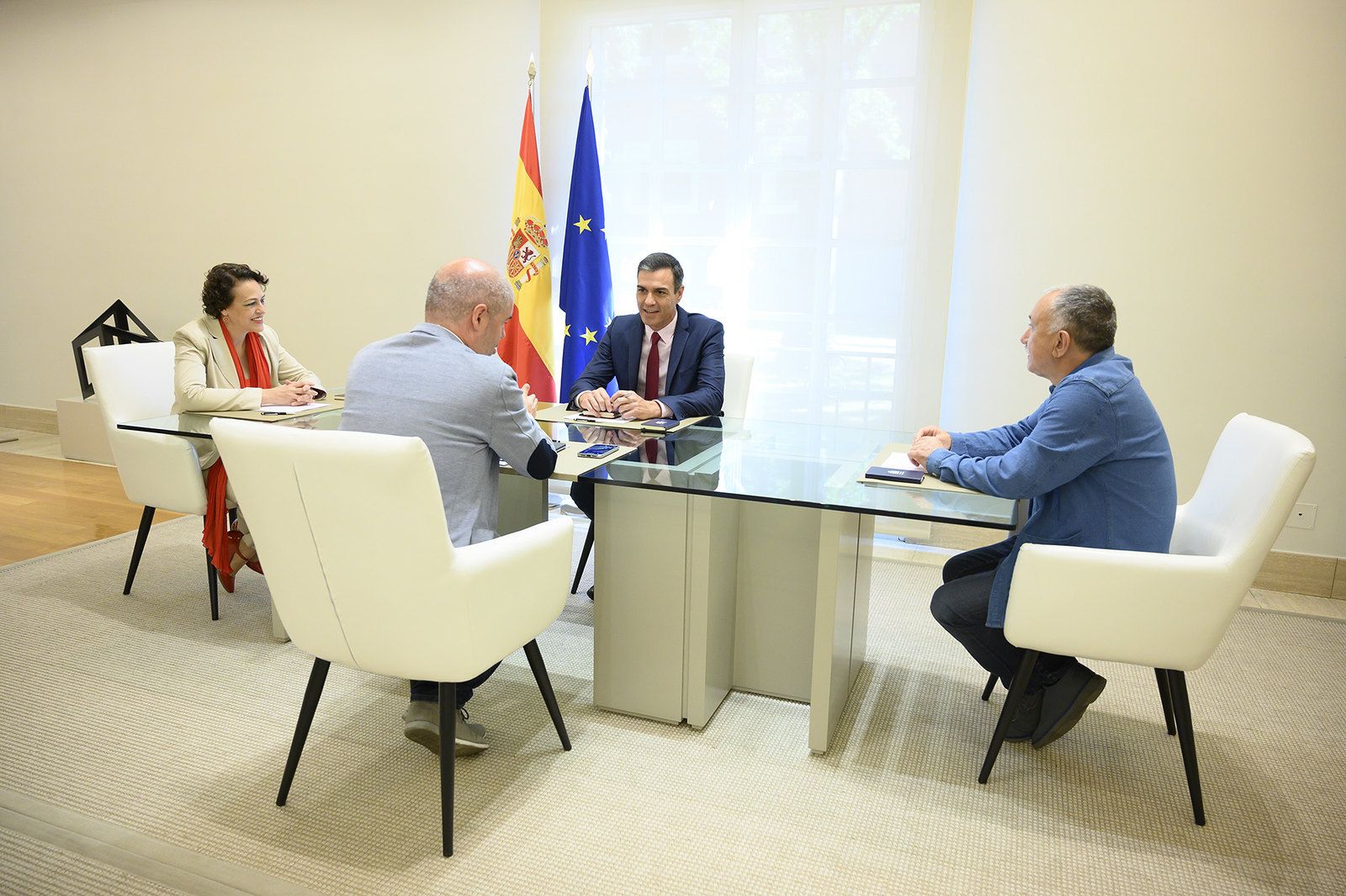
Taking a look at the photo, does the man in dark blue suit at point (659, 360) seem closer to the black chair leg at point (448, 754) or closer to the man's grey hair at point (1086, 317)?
the black chair leg at point (448, 754)

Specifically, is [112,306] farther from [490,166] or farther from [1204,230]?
[1204,230]

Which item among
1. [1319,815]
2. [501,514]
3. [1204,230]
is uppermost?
[1204,230]

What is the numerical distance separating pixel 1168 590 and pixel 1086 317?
0.67 meters

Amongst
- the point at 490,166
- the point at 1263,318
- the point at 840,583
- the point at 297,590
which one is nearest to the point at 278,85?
the point at 490,166

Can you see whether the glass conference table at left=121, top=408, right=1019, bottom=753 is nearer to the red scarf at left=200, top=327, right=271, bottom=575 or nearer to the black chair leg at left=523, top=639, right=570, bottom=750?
the black chair leg at left=523, top=639, right=570, bottom=750

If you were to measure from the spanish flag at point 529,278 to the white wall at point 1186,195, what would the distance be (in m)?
2.06

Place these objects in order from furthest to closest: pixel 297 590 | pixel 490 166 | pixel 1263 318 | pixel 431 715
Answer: pixel 490 166 < pixel 1263 318 < pixel 431 715 < pixel 297 590

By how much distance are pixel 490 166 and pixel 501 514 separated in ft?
7.68

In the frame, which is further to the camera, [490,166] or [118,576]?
[490,166]

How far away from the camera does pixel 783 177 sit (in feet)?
13.6

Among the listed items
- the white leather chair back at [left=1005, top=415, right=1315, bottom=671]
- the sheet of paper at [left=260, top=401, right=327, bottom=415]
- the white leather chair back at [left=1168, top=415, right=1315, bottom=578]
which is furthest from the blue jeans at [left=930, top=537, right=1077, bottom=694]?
the sheet of paper at [left=260, top=401, right=327, bottom=415]

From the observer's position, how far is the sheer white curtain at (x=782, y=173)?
3971mm

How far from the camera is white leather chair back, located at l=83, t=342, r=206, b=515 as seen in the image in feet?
10.1

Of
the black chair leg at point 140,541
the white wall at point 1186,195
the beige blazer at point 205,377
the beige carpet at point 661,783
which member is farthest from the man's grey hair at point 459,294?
the white wall at point 1186,195
